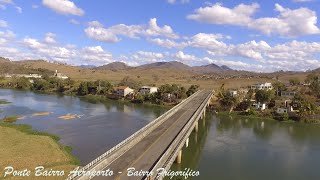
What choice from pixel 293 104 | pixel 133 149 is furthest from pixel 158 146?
pixel 293 104

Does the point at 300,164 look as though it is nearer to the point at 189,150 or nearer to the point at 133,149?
the point at 189,150

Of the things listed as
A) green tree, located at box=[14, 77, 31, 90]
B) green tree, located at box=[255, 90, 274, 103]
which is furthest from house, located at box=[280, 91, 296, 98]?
green tree, located at box=[14, 77, 31, 90]

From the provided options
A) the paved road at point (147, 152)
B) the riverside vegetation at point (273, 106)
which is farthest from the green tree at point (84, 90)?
the paved road at point (147, 152)

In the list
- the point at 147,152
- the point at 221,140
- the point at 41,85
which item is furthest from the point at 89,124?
the point at 41,85

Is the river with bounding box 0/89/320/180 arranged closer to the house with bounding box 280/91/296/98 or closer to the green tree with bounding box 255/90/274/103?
the green tree with bounding box 255/90/274/103

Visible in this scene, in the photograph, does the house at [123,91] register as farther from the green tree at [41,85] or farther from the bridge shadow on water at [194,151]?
the bridge shadow on water at [194,151]
